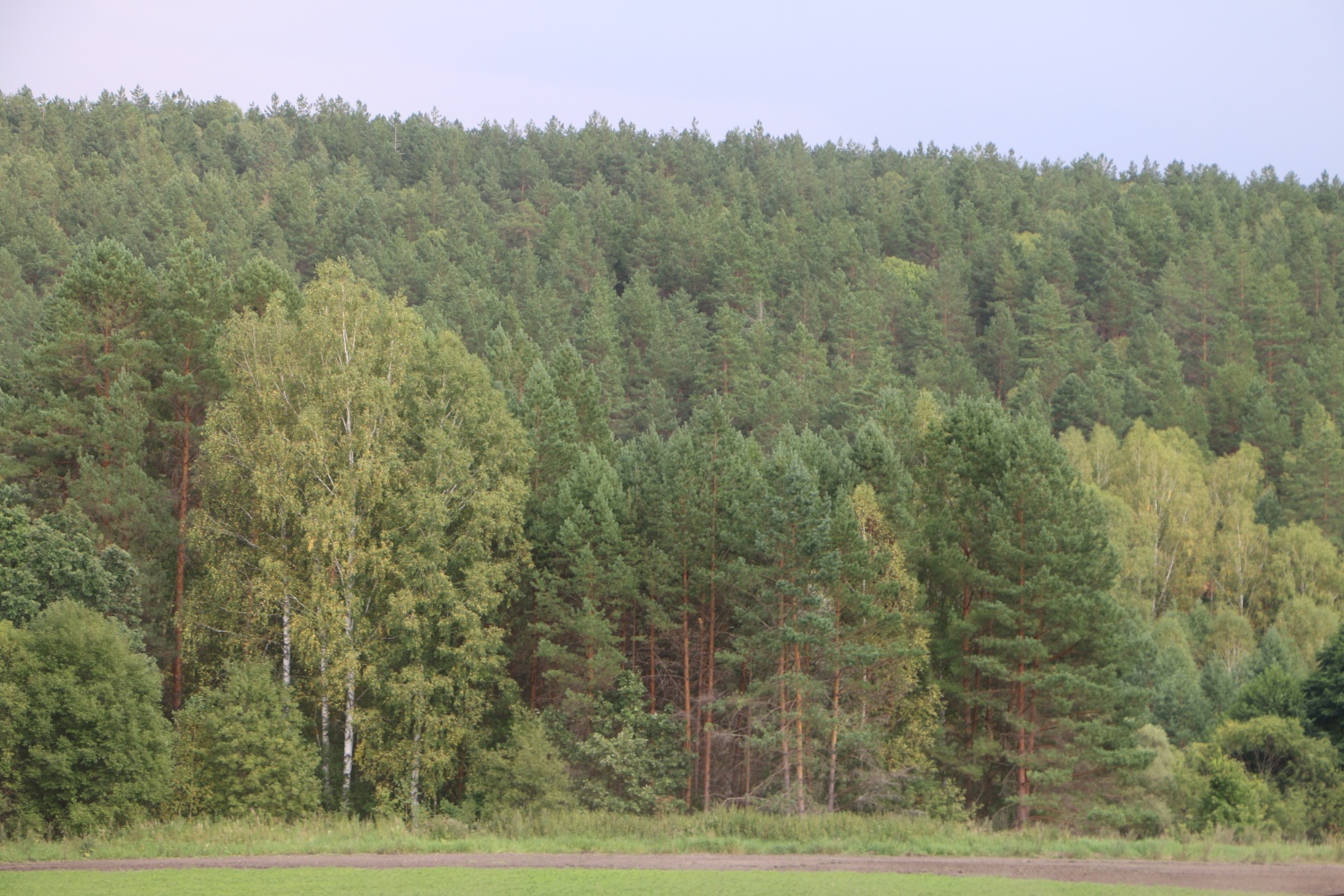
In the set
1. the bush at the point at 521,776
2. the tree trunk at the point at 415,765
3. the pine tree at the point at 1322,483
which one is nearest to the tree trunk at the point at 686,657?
the bush at the point at 521,776

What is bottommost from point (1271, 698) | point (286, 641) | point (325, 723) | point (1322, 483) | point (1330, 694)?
point (325, 723)

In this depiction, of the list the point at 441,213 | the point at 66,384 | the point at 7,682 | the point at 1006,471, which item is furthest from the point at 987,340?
the point at 7,682

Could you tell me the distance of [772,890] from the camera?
21.3m

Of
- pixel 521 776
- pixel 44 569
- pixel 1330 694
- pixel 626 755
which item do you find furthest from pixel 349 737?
pixel 1330 694

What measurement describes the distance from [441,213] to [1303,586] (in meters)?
85.0

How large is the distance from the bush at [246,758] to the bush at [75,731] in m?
1.41

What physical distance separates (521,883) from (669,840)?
15.4 feet

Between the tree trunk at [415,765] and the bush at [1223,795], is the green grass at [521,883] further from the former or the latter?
the bush at [1223,795]

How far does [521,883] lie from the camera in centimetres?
2231

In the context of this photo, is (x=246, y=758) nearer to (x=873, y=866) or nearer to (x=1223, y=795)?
(x=873, y=866)

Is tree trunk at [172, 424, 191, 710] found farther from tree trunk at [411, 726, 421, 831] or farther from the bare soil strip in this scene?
the bare soil strip

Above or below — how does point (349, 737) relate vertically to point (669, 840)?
above

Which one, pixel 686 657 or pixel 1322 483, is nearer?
pixel 686 657

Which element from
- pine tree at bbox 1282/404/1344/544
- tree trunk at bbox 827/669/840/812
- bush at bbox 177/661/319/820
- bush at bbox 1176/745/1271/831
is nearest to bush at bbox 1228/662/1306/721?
bush at bbox 1176/745/1271/831
